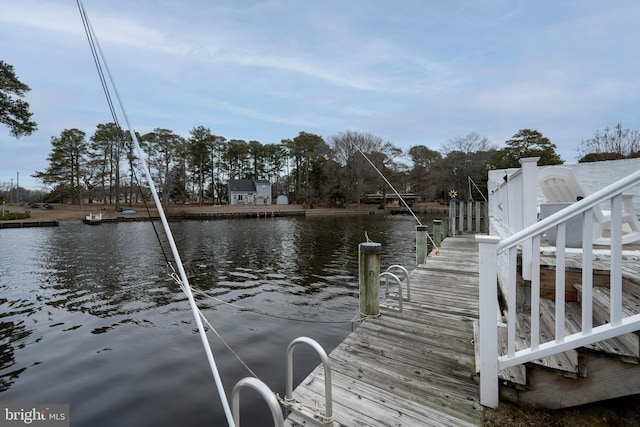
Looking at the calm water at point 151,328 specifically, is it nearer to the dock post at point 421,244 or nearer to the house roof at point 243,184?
the dock post at point 421,244

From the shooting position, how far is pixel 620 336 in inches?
80.1

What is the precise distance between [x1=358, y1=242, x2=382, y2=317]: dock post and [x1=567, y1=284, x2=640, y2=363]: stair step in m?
2.20

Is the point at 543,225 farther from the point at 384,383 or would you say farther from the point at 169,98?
the point at 169,98

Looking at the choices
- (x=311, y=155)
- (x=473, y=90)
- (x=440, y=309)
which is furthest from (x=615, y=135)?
(x=311, y=155)

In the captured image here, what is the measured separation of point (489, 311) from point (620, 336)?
886 mm

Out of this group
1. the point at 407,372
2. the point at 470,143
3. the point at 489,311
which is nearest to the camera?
the point at 489,311

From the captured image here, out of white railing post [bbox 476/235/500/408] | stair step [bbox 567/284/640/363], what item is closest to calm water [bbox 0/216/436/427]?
white railing post [bbox 476/235/500/408]

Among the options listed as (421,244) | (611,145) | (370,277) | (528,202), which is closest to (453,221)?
(421,244)

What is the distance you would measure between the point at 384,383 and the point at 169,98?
566 centimetres

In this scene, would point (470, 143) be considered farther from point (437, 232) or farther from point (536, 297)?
point (536, 297)

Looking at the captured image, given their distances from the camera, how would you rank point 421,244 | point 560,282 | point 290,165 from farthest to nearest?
point 290,165 < point 421,244 < point 560,282

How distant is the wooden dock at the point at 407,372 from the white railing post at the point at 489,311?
344 mm

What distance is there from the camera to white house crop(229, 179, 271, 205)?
178 ft

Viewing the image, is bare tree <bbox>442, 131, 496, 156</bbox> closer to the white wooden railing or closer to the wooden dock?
the wooden dock
